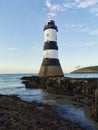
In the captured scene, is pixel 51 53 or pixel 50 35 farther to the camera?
pixel 50 35

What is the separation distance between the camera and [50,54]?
Result: 1475 inches

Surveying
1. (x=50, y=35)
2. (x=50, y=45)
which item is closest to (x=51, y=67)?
(x=50, y=45)

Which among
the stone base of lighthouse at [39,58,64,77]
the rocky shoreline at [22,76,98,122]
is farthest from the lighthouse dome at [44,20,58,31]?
the rocky shoreline at [22,76,98,122]

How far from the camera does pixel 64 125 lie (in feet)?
37.1

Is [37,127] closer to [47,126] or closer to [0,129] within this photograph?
[47,126]

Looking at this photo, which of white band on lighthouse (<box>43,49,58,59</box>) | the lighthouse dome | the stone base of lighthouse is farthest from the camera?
the lighthouse dome

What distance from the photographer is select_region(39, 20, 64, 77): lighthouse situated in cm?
3756

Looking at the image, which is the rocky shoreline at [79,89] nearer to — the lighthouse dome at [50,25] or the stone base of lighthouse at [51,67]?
the stone base of lighthouse at [51,67]

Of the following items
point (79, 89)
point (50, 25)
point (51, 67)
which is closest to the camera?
point (79, 89)

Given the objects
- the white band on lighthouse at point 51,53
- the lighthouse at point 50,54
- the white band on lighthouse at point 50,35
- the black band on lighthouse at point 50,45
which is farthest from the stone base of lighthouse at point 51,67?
the white band on lighthouse at point 50,35

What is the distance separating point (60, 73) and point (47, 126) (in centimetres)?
2828

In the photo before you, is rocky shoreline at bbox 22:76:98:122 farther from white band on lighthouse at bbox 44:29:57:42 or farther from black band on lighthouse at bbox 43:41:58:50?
white band on lighthouse at bbox 44:29:57:42

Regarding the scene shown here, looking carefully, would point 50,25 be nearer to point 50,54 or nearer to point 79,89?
point 50,54

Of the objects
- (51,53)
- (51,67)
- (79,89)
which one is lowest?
(79,89)
